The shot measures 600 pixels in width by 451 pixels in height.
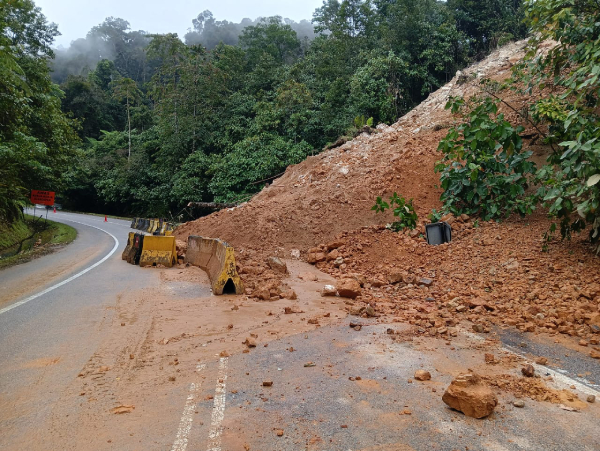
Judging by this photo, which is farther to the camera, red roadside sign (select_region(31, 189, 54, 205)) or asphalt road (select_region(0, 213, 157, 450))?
red roadside sign (select_region(31, 189, 54, 205))

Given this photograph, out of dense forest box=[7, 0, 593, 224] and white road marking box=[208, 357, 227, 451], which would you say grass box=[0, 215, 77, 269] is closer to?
dense forest box=[7, 0, 593, 224]

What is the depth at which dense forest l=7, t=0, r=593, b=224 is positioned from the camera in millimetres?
21328

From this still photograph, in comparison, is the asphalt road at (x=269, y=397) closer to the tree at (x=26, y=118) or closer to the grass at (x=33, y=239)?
the tree at (x=26, y=118)

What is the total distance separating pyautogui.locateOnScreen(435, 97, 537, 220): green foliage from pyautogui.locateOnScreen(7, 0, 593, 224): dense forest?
10737 millimetres

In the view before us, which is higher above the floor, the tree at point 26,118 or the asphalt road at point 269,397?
the tree at point 26,118

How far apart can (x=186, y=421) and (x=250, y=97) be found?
29827 mm

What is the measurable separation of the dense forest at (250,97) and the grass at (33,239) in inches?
45.2

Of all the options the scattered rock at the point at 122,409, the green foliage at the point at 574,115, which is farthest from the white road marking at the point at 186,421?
the green foliage at the point at 574,115

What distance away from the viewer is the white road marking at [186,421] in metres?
2.80

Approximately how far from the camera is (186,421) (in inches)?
122

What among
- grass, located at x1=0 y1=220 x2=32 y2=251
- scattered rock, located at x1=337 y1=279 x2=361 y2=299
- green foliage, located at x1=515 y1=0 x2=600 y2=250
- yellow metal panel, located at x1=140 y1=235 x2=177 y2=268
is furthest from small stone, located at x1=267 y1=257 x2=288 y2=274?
grass, located at x1=0 y1=220 x2=32 y2=251

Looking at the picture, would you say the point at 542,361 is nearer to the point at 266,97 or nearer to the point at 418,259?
the point at 418,259

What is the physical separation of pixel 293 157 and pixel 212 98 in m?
10.6

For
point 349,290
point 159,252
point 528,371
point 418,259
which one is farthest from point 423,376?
point 159,252
